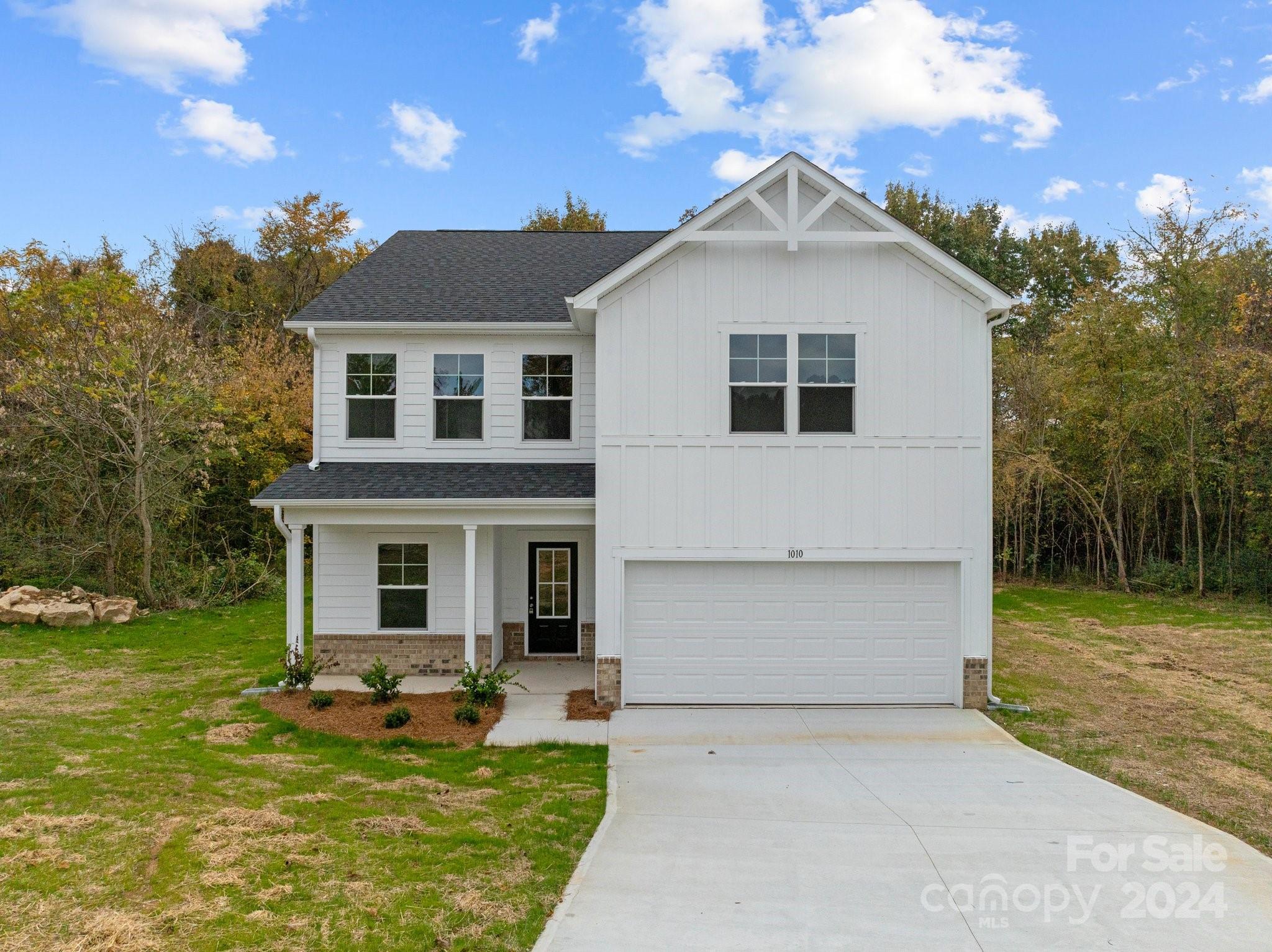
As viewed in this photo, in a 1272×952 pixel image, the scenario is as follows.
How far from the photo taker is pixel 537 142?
2352 cm

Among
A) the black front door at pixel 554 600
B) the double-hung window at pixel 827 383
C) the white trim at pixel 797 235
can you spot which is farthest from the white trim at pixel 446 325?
the double-hung window at pixel 827 383

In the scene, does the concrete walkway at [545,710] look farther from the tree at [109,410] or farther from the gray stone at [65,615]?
the tree at [109,410]

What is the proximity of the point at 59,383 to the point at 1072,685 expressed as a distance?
20.4m

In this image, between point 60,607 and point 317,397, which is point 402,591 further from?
point 60,607

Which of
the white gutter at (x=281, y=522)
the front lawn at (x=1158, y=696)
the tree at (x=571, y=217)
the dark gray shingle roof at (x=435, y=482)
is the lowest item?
the front lawn at (x=1158, y=696)

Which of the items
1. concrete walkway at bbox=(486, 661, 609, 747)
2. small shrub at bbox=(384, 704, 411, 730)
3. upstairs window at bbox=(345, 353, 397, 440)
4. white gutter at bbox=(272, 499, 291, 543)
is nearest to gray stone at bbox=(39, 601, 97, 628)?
white gutter at bbox=(272, 499, 291, 543)

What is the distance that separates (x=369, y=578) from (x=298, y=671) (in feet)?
5.99

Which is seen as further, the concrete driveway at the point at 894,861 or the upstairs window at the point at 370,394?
the upstairs window at the point at 370,394

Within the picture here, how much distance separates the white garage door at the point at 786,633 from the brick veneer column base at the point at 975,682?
249mm

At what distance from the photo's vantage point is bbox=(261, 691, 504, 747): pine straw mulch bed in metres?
9.50

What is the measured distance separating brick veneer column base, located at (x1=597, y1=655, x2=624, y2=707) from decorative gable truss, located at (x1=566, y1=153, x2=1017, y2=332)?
15.8 ft

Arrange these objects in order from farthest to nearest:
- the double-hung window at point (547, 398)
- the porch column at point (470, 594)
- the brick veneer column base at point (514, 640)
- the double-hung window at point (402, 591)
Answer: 1. the brick veneer column base at point (514, 640)
2. the double-hung window at point (547, 398)
3. the double-hung window at point (402, 591)
4. the porch column at point (470, 594)

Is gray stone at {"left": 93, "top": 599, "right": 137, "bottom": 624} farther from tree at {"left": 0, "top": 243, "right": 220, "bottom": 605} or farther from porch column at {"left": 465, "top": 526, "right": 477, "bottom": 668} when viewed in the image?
porch column at {"left": 465, "top": 526, "right": 477, "bottom": 668}

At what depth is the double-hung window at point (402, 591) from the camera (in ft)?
41.5
